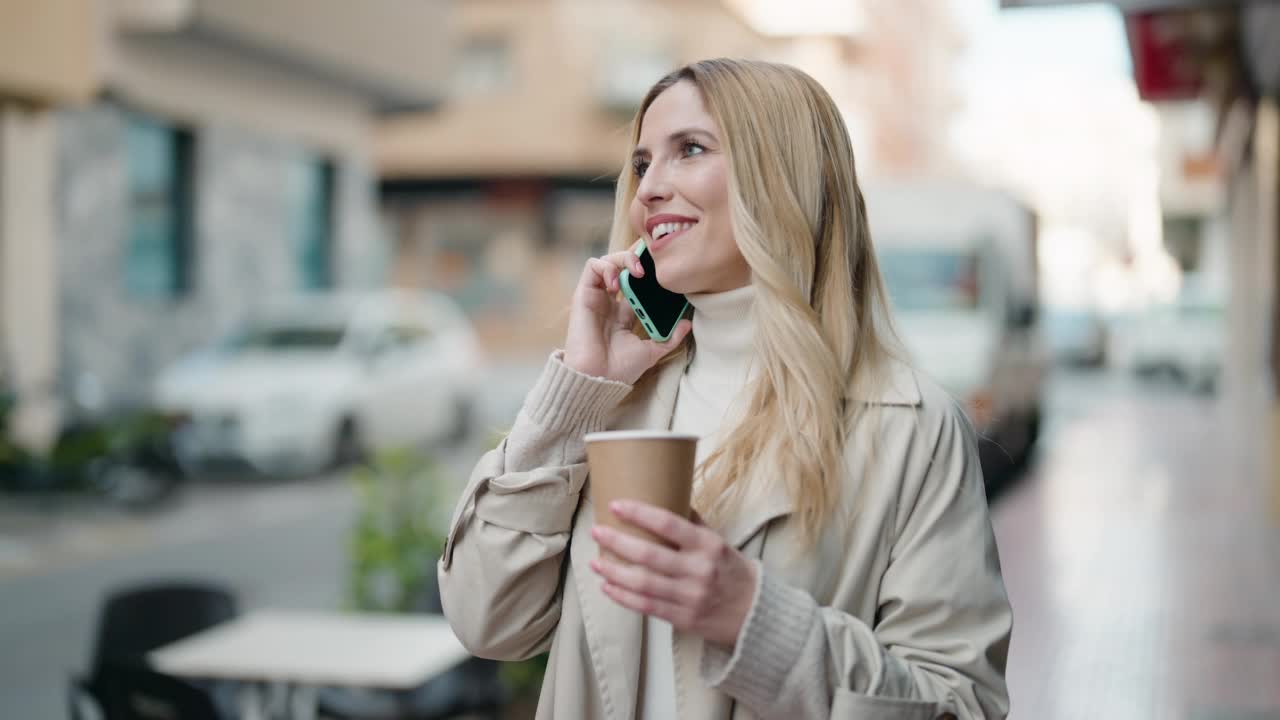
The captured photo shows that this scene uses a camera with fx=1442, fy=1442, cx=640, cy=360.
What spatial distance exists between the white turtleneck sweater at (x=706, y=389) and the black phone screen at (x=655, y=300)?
0.03 meters

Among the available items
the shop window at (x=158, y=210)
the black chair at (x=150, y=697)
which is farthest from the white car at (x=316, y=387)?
the black chair at (x=150, y=697)

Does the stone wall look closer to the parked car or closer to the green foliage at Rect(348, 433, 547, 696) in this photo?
the green foliage at Rect(348, 433, 547, 696)

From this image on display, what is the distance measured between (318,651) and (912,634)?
2.93m

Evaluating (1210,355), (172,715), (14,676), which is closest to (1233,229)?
(1210,355)

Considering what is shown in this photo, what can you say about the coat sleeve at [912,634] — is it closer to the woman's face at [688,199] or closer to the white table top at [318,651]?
the woman's face at [688,199]

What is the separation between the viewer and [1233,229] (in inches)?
973

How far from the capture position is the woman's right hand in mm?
2014

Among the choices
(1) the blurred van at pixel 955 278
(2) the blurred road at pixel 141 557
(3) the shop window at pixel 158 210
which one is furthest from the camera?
(3) the shop window at pixel 158 210

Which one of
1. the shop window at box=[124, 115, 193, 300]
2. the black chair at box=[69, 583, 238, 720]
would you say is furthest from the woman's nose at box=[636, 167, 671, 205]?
the shop window at box=[124, 115, 193, 300]

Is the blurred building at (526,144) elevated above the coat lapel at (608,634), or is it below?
above

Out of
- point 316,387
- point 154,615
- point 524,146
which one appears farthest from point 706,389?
point 524,146

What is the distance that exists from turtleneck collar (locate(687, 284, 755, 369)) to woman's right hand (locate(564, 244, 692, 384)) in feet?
0.16

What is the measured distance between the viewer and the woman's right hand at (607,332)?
2.01 metres

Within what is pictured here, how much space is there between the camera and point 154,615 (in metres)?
4.62
